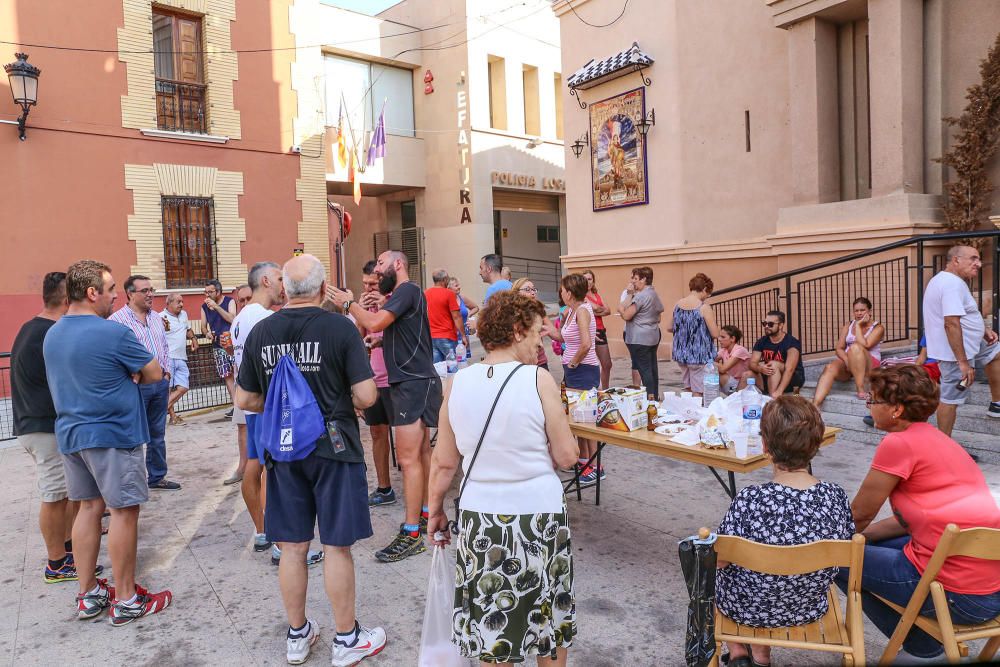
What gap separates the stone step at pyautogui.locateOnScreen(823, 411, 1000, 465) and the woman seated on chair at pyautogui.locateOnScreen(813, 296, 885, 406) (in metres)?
0.24

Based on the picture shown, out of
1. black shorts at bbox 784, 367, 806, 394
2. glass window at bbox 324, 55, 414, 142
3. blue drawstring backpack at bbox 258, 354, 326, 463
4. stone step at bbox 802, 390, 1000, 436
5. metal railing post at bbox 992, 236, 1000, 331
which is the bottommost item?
stone step at bbox 802, 390, 1000, 436

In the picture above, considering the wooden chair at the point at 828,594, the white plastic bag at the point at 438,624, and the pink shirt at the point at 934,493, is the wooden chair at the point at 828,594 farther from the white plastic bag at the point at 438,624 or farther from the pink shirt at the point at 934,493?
the white plastic bag at the point at 438,624

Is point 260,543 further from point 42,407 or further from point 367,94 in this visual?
point 367,94

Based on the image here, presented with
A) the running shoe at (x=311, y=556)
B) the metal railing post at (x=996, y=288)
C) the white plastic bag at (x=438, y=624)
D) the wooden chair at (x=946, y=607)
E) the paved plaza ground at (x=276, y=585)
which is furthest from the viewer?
the metal railing post at (x=996, y=288)

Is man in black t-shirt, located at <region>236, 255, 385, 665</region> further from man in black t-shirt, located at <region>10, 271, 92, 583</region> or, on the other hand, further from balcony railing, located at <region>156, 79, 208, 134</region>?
balcony railing, located at <region>156, 79, 208, 134</region>

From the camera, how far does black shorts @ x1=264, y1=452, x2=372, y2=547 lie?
294cm

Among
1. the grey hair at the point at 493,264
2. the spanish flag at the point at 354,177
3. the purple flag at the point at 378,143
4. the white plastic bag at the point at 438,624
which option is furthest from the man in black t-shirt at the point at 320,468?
the purple flag at the point at 378,143

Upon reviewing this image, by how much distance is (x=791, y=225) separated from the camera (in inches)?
371

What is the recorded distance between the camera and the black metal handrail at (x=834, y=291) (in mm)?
7312

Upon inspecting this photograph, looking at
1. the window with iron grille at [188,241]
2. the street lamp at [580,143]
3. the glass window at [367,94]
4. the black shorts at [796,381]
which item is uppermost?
the glass window at [367,94]

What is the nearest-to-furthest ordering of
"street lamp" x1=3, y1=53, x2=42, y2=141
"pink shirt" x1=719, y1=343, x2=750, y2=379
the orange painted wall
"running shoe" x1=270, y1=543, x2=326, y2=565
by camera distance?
1. "running shoe" x1=270, y1=543, x2=326, y2=565
2. "pink shirt" x1=719, y1=343, x2=750, y2=379
3. "street lamp" x1=3, y1=53, x2=42, y2=141
4. the orange painted wall

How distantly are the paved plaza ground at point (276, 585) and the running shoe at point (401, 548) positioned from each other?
50 mm

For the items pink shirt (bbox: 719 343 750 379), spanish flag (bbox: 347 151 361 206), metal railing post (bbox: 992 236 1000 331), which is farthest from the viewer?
spanish flag (bbox: 347 151 361 206)

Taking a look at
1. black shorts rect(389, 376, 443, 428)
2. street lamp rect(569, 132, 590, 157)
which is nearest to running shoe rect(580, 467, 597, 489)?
black shorts rect(389, 376, 443, 428)
